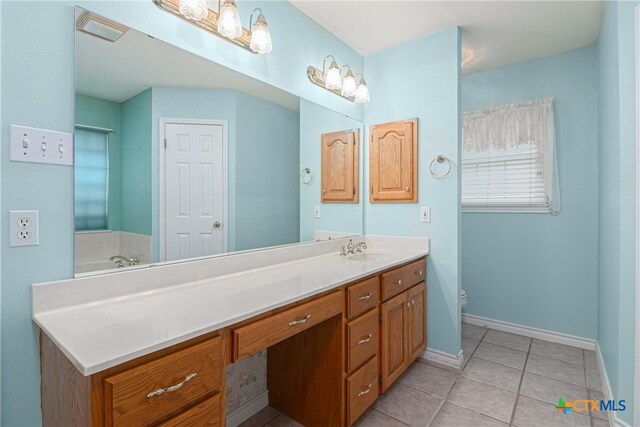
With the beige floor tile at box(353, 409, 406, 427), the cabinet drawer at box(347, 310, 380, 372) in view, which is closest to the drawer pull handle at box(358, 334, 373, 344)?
the cabinet drawer at box(347, 310, 380, 372)

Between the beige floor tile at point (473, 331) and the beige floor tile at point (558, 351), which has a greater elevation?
the beige floor tile at point (473, 331)

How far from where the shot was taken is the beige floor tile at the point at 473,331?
2.88 m

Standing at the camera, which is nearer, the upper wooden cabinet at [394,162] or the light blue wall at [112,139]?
the light blue wall at [112,139]

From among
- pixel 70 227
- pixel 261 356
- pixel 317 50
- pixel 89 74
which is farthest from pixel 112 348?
pixel 317 50

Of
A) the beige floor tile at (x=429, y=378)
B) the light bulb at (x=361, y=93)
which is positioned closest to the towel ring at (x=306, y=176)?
the light bulb at (x=361, y=93)

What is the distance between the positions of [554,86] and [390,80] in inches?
58.6

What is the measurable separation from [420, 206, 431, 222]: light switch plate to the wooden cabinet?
496 millimetres

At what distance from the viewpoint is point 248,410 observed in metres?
1.77

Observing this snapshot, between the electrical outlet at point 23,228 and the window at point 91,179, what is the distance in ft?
0.40

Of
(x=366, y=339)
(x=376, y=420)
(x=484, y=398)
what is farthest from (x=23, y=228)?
(x=484, y=398)

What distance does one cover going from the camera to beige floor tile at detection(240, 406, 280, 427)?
1.72 m

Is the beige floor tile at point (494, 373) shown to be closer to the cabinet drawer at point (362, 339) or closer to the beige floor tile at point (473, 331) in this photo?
the beige floor tile at point (473, 331)

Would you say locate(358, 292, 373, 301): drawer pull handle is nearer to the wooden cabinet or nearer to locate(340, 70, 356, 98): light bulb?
the wooden cabinet

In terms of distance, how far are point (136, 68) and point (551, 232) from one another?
3293 millimetres
